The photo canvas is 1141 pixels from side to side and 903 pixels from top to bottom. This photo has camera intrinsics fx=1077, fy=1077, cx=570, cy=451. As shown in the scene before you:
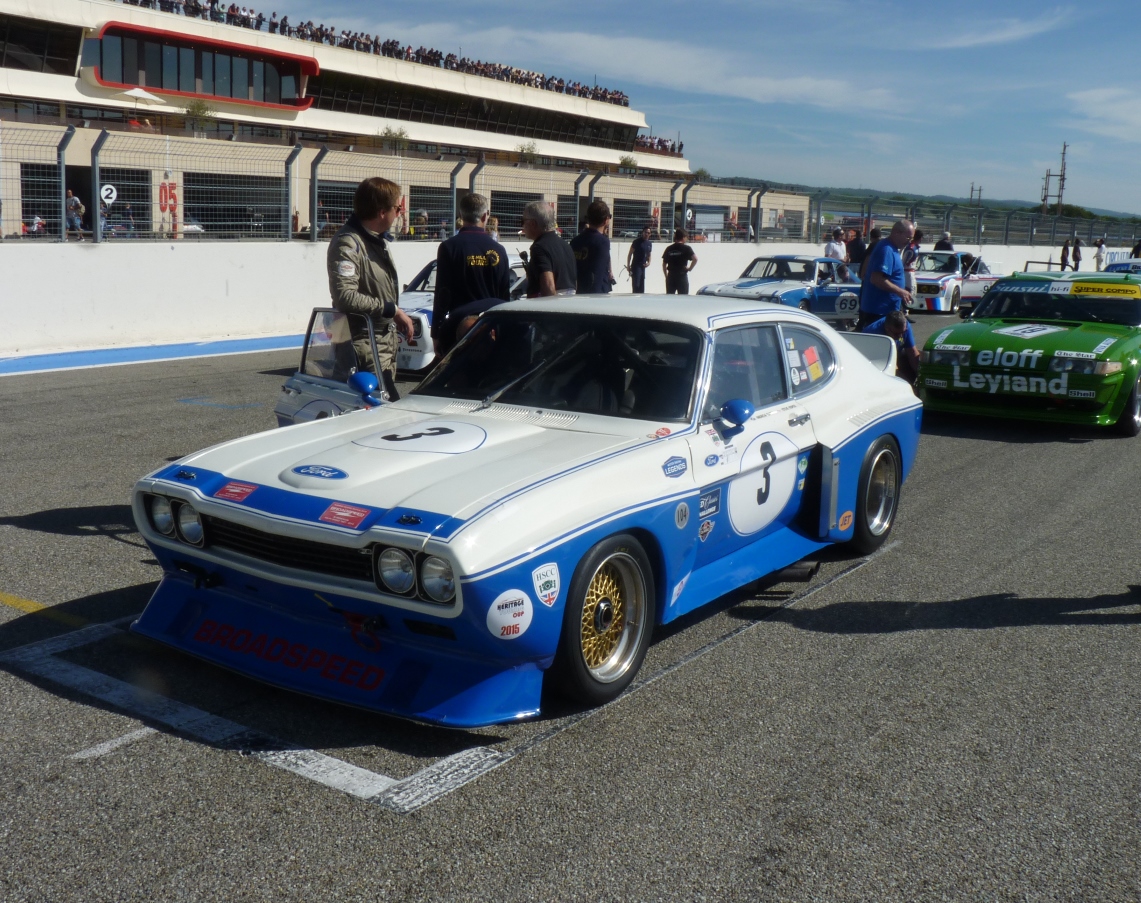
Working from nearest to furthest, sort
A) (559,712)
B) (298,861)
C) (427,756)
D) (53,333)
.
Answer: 1. (298,861)
2. (427,756)
3. (559,712)
4. (53,333)

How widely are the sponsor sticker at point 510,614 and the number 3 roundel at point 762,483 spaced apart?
51.5 inches

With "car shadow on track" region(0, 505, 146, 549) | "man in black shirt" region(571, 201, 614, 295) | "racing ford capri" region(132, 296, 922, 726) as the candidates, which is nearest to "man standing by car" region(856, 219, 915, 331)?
"man in black shirt" region(571, 201, 614, 295)

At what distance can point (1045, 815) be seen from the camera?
306 centimetres

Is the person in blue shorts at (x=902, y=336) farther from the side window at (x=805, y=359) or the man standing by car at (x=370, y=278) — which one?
the man standing by car at (x=370, y=278)

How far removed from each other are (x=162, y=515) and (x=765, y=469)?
2.38 meters

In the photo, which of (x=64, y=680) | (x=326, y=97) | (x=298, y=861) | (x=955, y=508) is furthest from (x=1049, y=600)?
(x=326, y=97)

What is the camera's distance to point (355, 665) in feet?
11.3

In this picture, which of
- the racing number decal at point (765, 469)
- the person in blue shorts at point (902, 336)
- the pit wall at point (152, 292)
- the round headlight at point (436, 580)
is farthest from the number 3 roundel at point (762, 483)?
the pit wall at point (152, 292)

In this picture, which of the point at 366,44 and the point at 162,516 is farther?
the point at 366,44

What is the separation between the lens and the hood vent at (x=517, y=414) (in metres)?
4.32

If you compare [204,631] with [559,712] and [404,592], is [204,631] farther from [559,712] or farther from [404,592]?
[559,712]

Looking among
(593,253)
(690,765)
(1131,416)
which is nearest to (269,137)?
(593,253)

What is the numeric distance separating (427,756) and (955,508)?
443 cm

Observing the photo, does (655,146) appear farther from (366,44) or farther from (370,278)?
(370,278)
